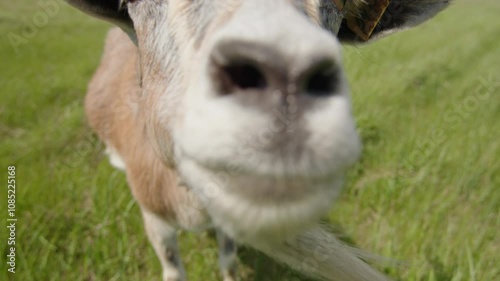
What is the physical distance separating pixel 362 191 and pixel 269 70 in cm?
384

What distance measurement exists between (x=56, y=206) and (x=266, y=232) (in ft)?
11.9

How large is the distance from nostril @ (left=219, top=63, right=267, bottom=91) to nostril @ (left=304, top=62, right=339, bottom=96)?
0.16 meters

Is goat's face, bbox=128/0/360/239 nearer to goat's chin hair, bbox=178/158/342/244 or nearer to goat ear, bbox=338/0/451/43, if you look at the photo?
goat's chin hair, bbox=178/158/342/244

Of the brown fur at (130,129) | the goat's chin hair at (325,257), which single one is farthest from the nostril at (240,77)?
the brown fur at (130,129)

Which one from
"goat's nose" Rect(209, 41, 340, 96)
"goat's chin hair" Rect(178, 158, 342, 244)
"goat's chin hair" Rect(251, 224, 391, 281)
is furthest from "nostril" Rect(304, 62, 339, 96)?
"goat's chin hair" Rect(251, 224, 391, 281)

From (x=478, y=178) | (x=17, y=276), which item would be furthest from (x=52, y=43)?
(x=478, y=178)

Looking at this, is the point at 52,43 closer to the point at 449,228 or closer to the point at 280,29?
the point at 449,228

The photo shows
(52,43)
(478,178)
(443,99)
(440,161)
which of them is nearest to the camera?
(478,178)

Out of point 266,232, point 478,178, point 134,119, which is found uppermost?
point 266,232

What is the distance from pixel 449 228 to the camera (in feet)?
13.5

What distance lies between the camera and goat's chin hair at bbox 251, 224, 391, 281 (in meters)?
2.29

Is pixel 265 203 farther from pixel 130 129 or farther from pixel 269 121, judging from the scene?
pixel 130 129

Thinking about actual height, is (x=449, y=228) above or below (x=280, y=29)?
below

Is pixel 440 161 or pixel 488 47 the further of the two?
pixel 488 47
